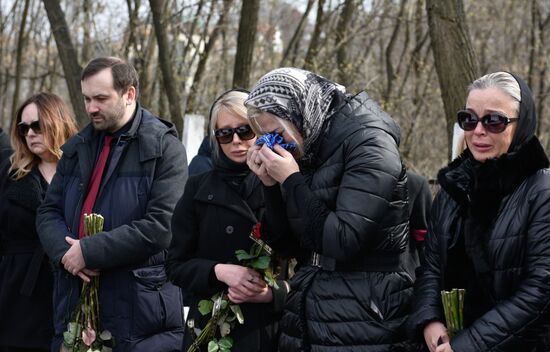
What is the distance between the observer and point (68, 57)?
31.4 feet

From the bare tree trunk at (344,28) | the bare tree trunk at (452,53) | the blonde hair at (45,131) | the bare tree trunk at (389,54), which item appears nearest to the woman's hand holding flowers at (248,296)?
the blonde hair at (45,131)

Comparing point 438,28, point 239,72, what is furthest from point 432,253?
point 239,72

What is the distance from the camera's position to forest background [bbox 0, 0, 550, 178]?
9.98 m

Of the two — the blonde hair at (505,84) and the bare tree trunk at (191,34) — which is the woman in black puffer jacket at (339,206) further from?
the bare tree trunk at (191,34)

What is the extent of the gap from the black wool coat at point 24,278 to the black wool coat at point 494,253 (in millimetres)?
2775

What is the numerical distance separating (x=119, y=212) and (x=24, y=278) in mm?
1128

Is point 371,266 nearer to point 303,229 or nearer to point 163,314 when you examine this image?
point 303,229

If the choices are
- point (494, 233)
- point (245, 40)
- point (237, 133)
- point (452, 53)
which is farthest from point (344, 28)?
point (494, 233)

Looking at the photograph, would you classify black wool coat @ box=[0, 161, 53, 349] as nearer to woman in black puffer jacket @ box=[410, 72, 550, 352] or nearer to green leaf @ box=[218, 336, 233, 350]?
green leaf @ box=[218, 336, 233, 350]

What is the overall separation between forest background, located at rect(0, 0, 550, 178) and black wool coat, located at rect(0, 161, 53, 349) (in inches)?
116

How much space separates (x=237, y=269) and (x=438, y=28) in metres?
4.02

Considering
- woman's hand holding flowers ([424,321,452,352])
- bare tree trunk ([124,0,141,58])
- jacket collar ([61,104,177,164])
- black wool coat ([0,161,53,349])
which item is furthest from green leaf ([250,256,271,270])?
bare tree trunk ([124,0,141,58])

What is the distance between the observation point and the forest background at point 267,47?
9.98 meters

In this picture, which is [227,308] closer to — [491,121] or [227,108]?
[227,108]
